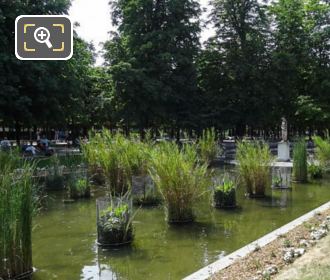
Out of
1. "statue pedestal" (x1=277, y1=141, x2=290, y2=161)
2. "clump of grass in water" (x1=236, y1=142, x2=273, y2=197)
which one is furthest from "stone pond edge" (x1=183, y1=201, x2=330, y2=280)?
"statue pedestal" (x1=277, y1=141, x2=290, y2=161)

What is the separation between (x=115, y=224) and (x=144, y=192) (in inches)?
145

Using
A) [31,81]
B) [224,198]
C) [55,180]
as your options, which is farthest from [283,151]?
[31,81]

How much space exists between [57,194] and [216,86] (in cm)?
1975

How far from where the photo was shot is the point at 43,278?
19.6ft

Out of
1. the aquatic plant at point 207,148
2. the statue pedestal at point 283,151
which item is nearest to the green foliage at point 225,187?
Answer: the aquatic plant at point 207,148

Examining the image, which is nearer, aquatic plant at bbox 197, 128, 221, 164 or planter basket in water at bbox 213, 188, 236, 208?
planter basket in water at bbox 213, 188, 236, 208

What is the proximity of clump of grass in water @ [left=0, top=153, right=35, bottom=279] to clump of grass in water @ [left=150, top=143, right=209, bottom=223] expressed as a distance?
10.6 feet

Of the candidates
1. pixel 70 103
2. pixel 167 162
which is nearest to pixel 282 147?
pixel 70 103

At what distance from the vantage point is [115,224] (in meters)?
7.31

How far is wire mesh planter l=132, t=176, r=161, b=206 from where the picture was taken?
10.9 metres

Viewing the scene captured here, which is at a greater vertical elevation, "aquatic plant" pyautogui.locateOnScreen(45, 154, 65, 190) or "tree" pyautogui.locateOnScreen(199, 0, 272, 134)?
"tree" pyautogui.locateOnScreen(199, 0, 272, 134)

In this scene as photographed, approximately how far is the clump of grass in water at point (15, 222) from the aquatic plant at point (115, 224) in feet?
5.37

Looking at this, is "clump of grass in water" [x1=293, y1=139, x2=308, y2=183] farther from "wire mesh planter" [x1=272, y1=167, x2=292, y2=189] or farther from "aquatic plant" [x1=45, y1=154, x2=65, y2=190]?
"aquatic plant" [x1=45, y1=154, x2=65, y2=190]

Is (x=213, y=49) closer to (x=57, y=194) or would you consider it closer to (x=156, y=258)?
(x=57, y=194)
